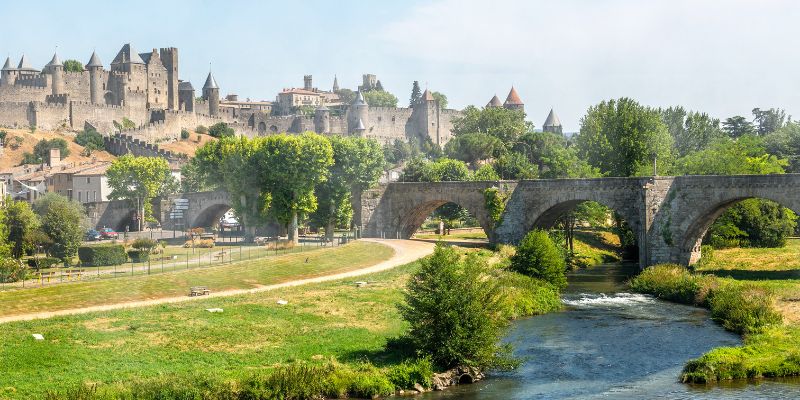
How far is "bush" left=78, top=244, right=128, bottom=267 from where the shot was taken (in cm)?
5997

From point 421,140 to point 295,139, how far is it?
101 m

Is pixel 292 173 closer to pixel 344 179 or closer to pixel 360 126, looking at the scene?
pixel 344 179

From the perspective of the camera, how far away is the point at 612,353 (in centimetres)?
4153

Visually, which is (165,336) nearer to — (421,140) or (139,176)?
(139,176)

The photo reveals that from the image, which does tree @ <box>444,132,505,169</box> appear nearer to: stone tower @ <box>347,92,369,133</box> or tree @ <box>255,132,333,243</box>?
stone tower @ <box>347,92,369,133</box>

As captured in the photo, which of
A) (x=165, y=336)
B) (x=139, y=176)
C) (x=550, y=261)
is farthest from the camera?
(x=139, y=176)

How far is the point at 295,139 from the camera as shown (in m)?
75.9

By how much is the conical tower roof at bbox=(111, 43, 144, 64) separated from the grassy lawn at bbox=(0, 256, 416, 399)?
10935 centimetres

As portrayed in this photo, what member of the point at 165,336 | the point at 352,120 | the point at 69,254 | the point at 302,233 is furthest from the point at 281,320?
the point at 352,120

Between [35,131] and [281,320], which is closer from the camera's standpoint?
[281,320]

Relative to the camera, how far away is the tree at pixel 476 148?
13050 cm

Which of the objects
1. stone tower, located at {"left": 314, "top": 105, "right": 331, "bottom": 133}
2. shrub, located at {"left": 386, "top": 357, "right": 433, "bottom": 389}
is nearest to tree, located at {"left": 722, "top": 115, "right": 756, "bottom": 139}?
stone tower, located at {"left": 314, "top": 105, "right": 331, "bottom": 133}

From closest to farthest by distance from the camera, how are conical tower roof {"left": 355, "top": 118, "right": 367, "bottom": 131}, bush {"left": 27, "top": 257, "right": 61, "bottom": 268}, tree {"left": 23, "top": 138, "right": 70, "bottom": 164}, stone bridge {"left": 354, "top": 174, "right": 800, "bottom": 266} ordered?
stone bridge {"left": 354, "top": 174, "right": 800, "bottom": 266} < bush {"left": 27, "top": 257, "right": 61, "bottom": 268} < tree {"left": 23, "top": 138, "right": 70, "bottom": 164} < conical tower roof {"left": 355, "top": 118, "right": 367, "bottom": 131}

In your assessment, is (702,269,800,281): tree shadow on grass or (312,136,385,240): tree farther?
(312,136,385,240): tree
